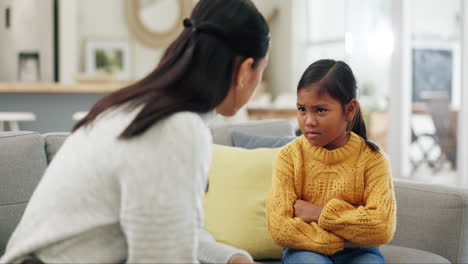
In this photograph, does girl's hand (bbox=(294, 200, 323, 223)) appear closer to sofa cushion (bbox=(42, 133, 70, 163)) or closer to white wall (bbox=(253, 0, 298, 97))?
sofa cushion (bbox=(42, 133, 70, 163))

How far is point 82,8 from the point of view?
8.18 metres

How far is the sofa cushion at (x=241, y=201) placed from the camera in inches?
79.4

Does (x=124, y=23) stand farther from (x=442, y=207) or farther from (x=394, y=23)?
(x=442, y=207)

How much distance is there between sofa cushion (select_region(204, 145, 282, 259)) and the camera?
2.02 metres

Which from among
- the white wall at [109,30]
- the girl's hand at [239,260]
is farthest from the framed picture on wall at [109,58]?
the girl's hand at [239,260]

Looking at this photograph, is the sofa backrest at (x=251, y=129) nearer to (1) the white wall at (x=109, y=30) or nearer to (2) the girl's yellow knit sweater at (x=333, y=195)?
(2) the girl's yellow knit sweater at (x=333, y=195)

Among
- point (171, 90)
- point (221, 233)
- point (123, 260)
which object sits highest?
point (171, 90)

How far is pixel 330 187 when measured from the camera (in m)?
1.66

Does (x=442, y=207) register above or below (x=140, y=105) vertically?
below

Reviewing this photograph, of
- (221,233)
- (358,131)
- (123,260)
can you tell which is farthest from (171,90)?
(221,233)

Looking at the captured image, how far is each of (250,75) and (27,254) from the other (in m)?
0.55

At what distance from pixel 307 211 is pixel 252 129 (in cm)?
99

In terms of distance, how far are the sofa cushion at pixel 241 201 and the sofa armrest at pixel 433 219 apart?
1.60 ft

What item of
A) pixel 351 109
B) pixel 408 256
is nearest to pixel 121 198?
pixel 351 109
